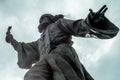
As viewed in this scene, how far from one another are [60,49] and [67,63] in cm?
59

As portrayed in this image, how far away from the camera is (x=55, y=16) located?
43.4ft

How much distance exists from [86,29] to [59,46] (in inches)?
30.6

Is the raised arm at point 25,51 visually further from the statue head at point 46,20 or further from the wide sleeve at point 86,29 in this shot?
the wide sleeve at point 86,29

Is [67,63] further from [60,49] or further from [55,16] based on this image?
[55,16]

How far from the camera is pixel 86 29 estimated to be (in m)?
11.3

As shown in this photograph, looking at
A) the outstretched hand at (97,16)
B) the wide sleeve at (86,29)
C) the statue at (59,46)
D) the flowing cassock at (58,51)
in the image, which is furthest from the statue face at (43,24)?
the outstretched hand at (97,16)

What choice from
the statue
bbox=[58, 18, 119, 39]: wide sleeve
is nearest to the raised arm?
the statue

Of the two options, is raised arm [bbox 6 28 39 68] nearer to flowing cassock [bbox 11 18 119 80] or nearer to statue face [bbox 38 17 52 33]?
flowing cassock [bbox 11 18 119 80]

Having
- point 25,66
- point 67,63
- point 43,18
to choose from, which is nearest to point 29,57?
point 25,66

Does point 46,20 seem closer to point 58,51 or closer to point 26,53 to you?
point 26,53

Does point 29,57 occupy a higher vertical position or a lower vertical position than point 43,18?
lower

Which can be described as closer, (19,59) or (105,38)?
(105,38)

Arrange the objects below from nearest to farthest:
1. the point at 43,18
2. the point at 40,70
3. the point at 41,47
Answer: the point at 40,70, the point at 41,47, the point at 43,18

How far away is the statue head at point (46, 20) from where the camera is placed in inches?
506
